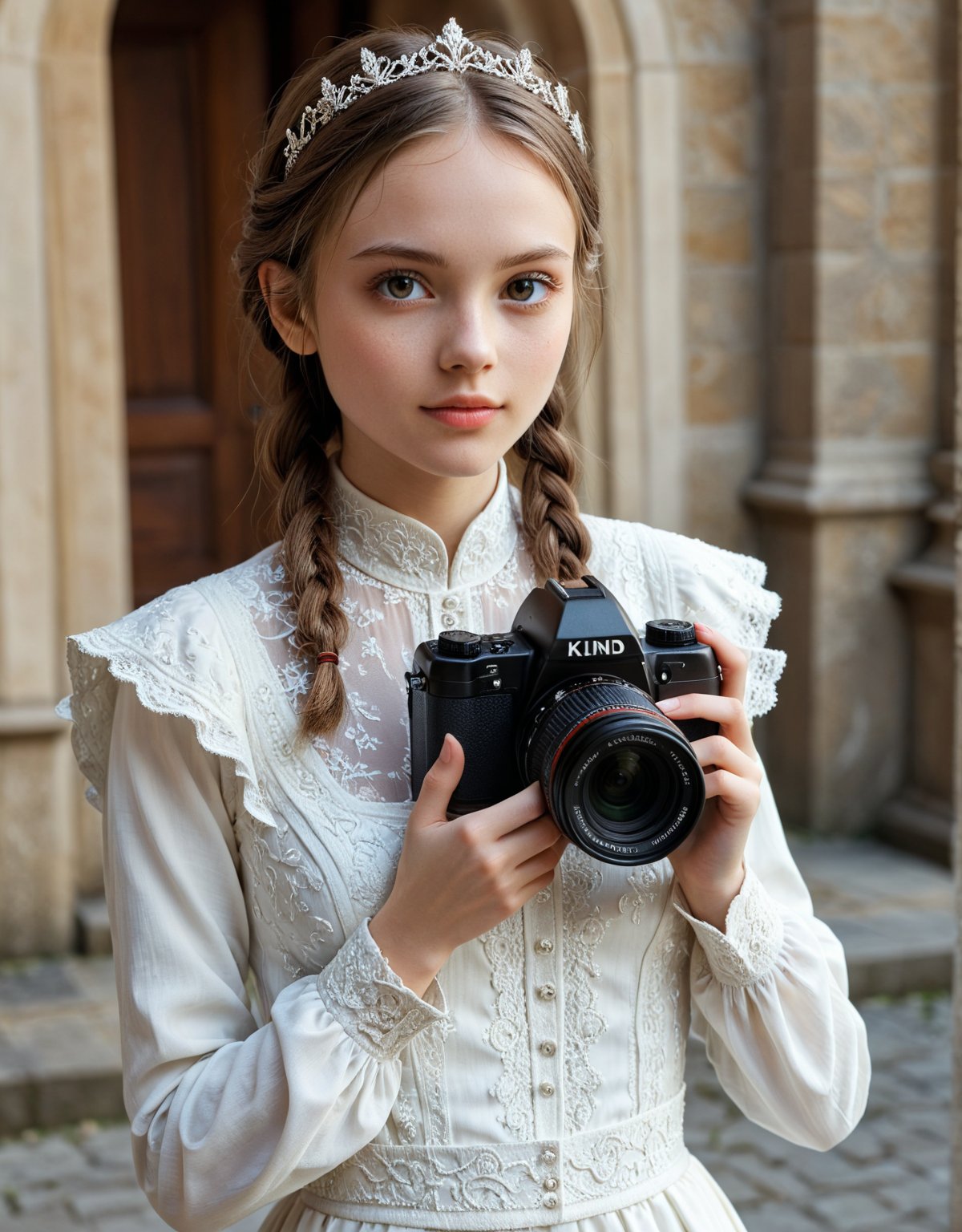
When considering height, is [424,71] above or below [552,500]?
above

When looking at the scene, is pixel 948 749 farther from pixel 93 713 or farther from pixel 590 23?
pixel 93 713

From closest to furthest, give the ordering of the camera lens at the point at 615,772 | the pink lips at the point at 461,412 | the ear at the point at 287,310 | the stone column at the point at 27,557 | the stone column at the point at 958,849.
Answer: the camera lens at the point at 615,772 → the pink lips at the point at 461,412 → the ear at the point at 287,310 → the stone column at the point at 958,849 → the stone column at the point at 27,557

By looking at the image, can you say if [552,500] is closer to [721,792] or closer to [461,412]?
[461,412]

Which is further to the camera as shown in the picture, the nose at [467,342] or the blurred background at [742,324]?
the blurred background at [742,324]

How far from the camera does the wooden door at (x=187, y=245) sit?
5.25 m

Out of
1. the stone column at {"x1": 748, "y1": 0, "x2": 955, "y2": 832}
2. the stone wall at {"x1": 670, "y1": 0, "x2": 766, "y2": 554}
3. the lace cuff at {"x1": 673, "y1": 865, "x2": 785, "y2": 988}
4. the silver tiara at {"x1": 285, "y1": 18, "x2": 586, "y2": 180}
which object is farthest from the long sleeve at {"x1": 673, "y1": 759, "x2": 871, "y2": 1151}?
the stone wall at {"x1": 670, "y1": 0, "x2": 766, "y2": 554}

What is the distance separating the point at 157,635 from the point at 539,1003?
46 cm

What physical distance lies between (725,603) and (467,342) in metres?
0.41

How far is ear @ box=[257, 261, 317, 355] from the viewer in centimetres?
147

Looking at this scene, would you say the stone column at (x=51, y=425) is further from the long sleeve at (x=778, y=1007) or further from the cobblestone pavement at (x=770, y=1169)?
the long sleeve at (x=778, y=1007)

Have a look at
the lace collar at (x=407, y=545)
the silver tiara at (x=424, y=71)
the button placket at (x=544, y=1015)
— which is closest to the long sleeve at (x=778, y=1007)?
the button placket at (x=544, y=1015)

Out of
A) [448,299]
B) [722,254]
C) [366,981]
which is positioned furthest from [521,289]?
[722,254]

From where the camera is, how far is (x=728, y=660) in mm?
1396

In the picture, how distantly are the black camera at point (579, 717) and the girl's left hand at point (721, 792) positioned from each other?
0.02 meters
